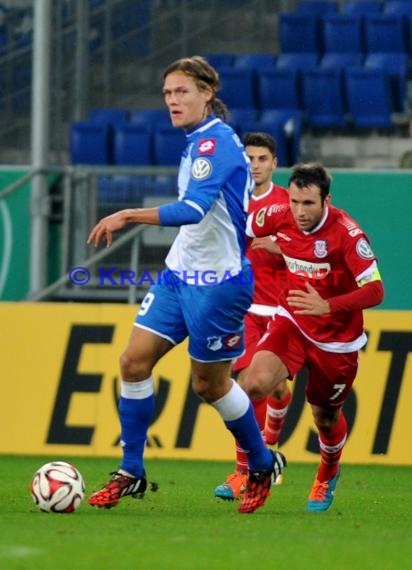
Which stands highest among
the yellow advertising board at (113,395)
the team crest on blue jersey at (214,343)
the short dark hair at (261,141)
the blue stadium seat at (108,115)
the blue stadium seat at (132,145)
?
the blue stadium seat at (108,115)

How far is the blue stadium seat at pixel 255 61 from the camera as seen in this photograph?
19.4 metres

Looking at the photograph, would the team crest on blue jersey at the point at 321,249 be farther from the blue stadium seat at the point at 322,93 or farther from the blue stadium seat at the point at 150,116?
the blue stadium seat at the point at 322,93

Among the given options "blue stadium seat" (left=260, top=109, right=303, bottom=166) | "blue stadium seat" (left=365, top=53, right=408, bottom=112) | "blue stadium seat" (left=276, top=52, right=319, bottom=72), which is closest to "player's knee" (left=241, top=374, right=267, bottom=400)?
"blue stadium seat" (left=260, top=109, right=303, bottom=166)

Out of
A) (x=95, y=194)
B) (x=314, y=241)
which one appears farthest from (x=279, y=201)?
(x=95, y=194)

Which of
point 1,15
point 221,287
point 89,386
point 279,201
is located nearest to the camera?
point 221,287

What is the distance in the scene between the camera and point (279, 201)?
10391 mm

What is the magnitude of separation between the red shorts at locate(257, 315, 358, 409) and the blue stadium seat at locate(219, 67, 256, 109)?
407 inches

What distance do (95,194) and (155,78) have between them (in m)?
5.62

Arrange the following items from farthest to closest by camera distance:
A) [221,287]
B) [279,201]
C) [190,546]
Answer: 1. [279,201]
2. [221,287]
3. [190,546]

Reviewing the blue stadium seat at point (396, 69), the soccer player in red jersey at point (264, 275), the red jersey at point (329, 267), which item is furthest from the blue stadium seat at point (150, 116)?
the red jersey at point (329, 267)

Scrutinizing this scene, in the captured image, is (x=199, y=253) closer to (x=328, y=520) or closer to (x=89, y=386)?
(x=328, y=520)

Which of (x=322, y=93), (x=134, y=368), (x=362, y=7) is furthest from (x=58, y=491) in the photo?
(x=362, y=7)

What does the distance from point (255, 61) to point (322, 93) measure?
130 centimetres

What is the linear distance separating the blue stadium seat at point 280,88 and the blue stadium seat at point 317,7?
168 centimetres
